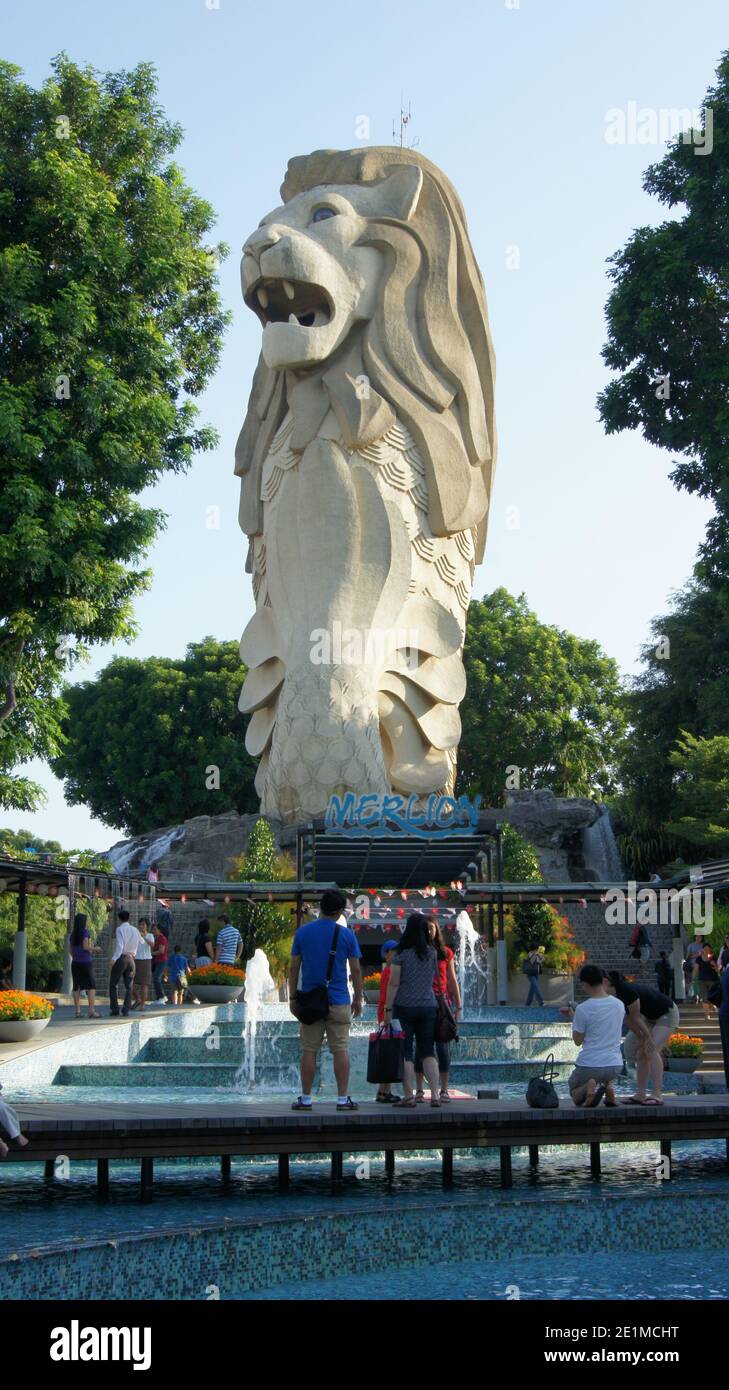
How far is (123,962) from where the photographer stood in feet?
55.4

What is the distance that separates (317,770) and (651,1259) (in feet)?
77.9

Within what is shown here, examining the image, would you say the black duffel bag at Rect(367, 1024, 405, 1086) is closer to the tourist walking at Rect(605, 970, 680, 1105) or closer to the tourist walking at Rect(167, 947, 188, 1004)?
the tourist walking at Rect(605, 970, 680, 1105)

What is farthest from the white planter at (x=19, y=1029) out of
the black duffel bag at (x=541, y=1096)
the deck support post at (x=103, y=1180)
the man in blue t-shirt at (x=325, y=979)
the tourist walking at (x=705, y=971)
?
the tourist walking at (x=705, y=971)

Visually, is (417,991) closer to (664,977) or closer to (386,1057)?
(386,1057)

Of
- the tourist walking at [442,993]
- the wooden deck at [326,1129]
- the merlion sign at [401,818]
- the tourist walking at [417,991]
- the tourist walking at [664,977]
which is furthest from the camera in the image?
the merlion sign at [401,818]

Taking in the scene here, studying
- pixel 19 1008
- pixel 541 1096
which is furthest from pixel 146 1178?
pixel 19 1008

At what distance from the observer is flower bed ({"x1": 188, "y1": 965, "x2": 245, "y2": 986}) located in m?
19.9

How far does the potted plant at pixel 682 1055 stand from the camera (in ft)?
47.4

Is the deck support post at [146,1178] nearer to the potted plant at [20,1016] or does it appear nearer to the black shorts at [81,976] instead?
the potted plant at [20,1016]

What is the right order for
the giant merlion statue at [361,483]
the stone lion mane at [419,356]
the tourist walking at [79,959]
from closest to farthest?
the tourist walking at [79,959], the giant merlion statue at [361,483], the stone lion mane at [419,356]

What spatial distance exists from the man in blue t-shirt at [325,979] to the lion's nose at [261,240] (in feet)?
83.9
